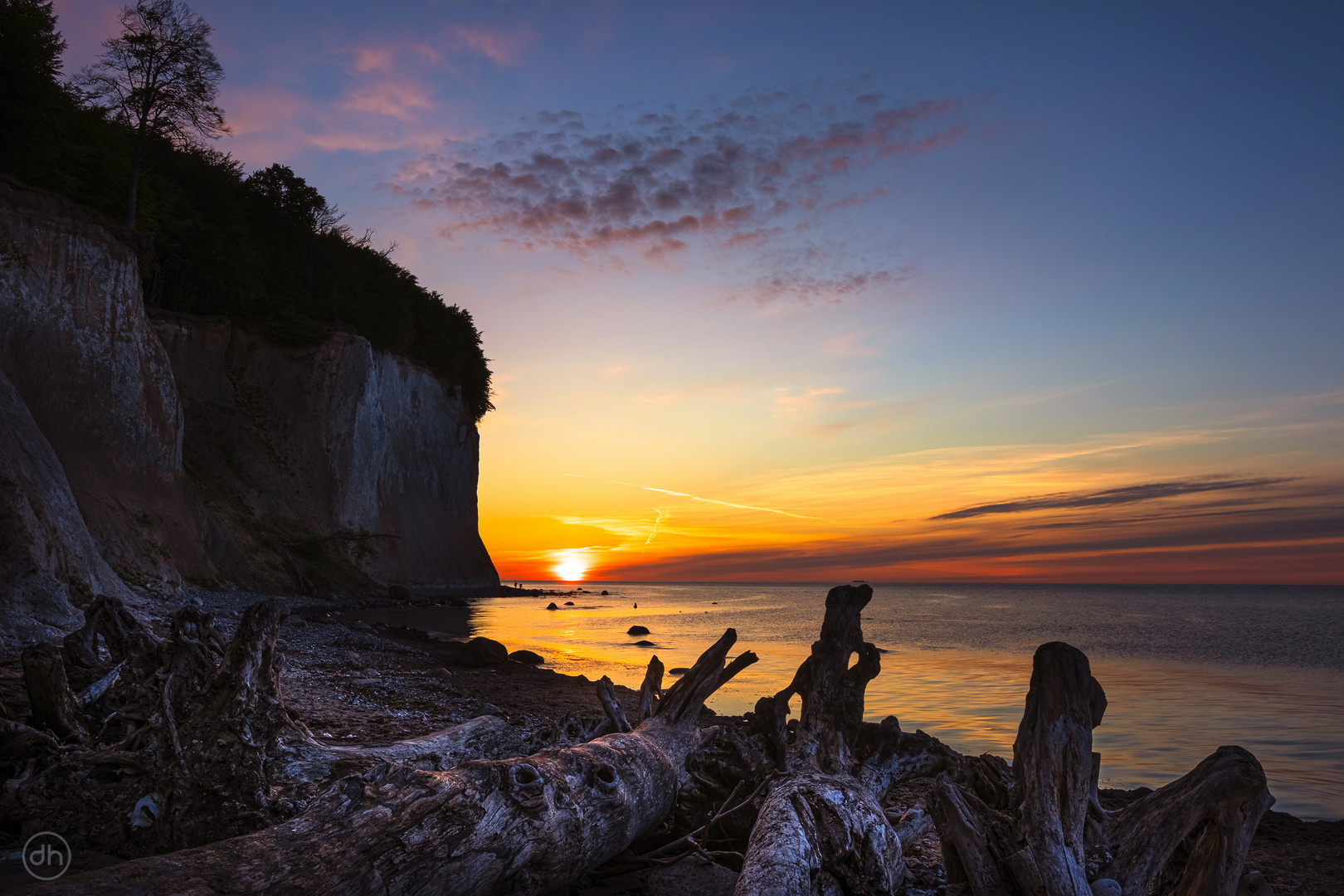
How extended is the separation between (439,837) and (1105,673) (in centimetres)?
2226

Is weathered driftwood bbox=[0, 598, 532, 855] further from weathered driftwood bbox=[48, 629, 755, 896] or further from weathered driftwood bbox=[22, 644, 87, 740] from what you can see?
weathered driftwood bbox=[48, 629, 755, 896]

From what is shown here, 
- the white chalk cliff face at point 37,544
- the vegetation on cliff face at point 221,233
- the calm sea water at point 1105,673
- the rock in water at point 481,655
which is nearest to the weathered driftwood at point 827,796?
the calm sea water at point 1105,673

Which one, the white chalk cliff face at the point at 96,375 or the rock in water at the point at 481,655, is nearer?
the rock in water at the point at 481,655

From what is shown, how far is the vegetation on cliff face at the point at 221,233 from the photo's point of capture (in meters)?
20.4

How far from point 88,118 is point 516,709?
26.3 meters

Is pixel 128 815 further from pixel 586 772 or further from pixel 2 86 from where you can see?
pixel 2 86

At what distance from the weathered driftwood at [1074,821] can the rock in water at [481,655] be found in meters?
13.1


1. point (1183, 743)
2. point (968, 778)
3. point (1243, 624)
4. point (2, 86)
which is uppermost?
point (2, 86)

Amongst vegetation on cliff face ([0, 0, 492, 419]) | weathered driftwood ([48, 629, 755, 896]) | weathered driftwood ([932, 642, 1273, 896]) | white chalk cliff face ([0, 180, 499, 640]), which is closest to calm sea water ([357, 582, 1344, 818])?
weathered driftwood ([932, 642, 1273, 896])

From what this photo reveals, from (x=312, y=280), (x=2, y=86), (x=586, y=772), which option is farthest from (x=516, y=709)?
(x=312, y=280)

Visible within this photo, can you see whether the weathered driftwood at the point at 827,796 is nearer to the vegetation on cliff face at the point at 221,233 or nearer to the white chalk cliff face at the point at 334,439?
the vegetation on cliff face at the point at 221,233

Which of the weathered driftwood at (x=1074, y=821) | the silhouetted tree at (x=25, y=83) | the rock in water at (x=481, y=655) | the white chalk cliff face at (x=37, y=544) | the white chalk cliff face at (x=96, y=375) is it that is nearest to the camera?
the weathered driftwood at (x=1074, y=821)

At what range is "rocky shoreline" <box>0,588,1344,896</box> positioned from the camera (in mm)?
4348

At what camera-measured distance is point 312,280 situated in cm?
4169
